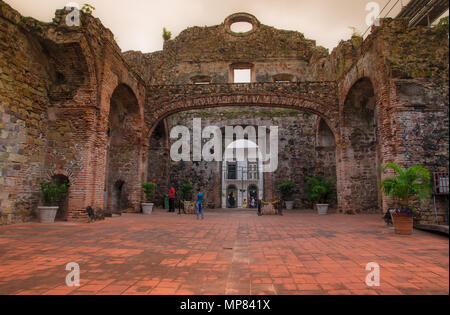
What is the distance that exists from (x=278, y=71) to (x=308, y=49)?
2.70 meters

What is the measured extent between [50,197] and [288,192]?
12.7 metres

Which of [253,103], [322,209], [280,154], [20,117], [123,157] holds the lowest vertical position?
[322,209]

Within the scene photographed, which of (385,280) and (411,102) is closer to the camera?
(385,280)

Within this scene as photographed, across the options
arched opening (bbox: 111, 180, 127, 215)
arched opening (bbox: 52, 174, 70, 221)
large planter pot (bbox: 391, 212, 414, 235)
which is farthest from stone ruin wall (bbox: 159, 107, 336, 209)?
large planter pot (bbox: 391, 212, 414, 235)

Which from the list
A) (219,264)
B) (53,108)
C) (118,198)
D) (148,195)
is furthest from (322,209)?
(53,108)

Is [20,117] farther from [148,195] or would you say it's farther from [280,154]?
[280,154]

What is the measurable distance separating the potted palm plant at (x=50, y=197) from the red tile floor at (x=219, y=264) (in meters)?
2.59

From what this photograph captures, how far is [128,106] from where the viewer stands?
13.2 m

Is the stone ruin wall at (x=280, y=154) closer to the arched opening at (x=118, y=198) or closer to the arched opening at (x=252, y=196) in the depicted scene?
the arched opening at (x=118, y=198)

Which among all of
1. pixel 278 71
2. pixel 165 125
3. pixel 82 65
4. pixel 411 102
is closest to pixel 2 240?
pixel 82 65

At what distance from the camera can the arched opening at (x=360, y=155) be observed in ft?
40.8

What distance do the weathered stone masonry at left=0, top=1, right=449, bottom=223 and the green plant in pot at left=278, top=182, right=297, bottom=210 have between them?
12.8 feet

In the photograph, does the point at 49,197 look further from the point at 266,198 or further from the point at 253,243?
the point at 266,198

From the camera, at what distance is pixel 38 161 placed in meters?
8.63
